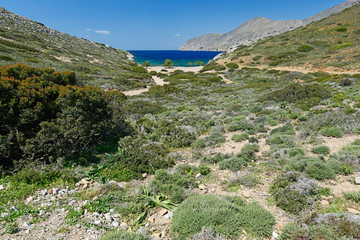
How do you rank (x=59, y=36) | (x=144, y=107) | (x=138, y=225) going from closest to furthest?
(x=138, y=225) → (x=144, y=107) → (x=59, y=36)

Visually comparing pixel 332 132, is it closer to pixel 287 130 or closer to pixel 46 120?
pixel 287 130

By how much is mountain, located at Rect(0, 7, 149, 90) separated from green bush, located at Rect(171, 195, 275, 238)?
20.3 metres

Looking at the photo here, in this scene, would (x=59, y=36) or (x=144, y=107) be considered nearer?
(x=144, y=107)

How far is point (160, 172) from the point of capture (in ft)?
19.5

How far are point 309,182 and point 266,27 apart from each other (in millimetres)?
184752

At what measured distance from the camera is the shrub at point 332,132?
7.22m

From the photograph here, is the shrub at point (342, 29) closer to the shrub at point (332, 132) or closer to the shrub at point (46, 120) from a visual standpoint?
the shrub at point (332, 132)

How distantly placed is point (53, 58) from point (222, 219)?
143 ft

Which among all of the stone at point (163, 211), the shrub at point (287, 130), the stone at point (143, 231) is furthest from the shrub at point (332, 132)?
the stone at point (143, 231)

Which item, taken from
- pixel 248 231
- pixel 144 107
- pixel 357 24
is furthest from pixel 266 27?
pixel 248 231

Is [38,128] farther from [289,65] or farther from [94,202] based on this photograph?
[289,65]

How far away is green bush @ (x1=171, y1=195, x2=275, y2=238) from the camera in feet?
11.5

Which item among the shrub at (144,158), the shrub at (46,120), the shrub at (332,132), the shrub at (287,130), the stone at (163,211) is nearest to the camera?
the stone at (163,211)

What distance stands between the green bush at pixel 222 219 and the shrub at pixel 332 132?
5.60m
